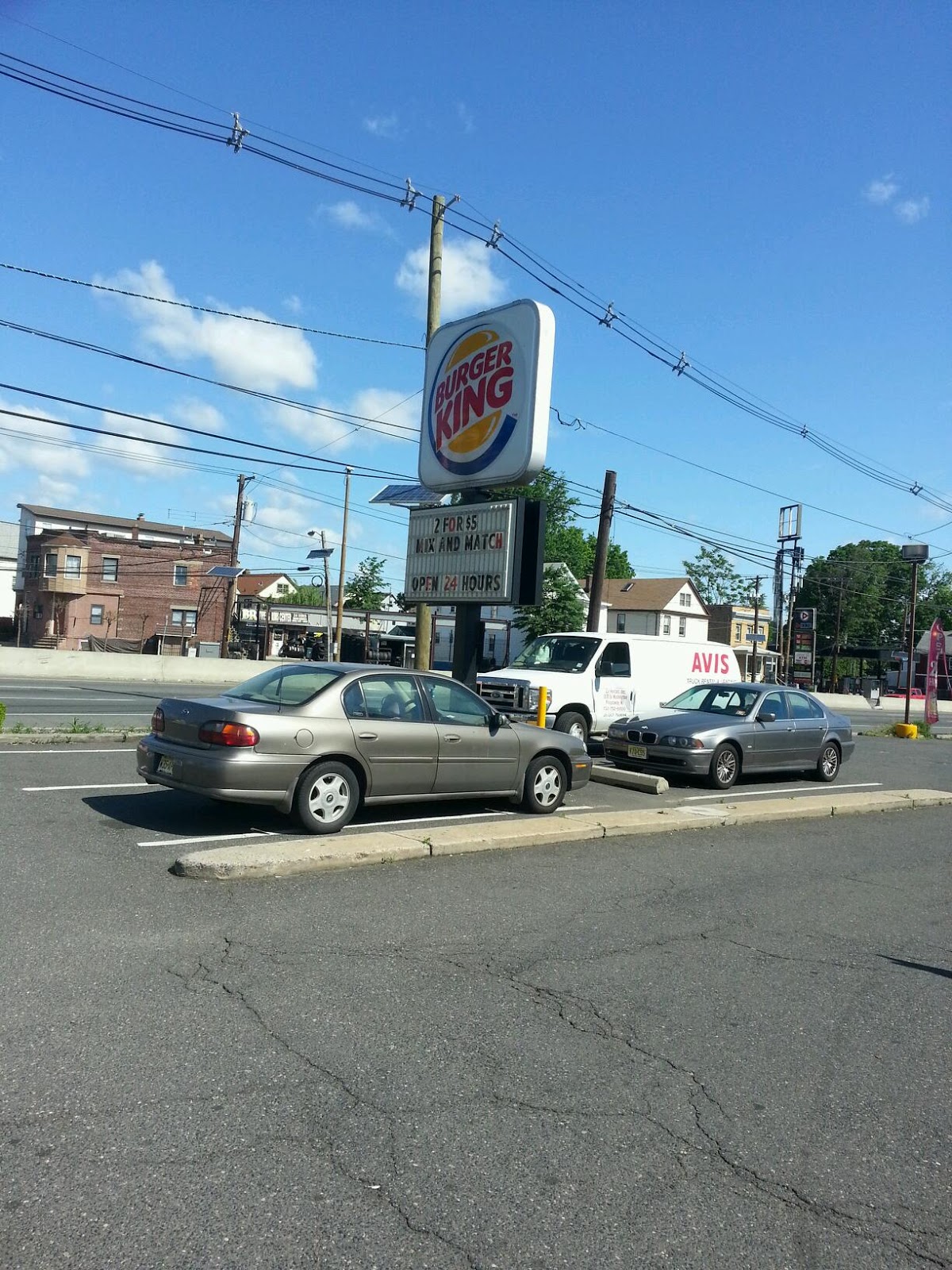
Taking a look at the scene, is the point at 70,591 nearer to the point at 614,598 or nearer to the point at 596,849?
the point at 614,598

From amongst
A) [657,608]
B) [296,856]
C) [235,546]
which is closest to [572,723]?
[296,856]

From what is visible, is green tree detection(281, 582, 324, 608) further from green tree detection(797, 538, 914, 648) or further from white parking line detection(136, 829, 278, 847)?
white parking line detection(136, 829, 278, 847)

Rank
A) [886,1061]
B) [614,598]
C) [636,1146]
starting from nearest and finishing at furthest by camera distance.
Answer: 1. [636,1146]
2. [886,1061]
3. [614,598]

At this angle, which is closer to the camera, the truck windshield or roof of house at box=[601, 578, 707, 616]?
the truck windshield

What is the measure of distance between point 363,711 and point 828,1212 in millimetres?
6119

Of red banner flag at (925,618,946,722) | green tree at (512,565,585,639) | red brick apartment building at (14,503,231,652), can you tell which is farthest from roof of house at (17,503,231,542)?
red banner flag at (925,618,946,722)

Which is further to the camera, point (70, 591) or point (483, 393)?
point (70, 591)

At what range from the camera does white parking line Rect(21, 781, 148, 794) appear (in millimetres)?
9828

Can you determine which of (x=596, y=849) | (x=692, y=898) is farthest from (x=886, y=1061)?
(x=596, y=849)

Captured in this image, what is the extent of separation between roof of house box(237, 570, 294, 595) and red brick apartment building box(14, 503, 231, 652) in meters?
46.1

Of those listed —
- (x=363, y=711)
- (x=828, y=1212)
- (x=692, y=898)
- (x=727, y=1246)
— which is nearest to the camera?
(x=727, y=1246)

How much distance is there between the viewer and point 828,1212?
332 cm

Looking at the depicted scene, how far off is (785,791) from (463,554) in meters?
5.68

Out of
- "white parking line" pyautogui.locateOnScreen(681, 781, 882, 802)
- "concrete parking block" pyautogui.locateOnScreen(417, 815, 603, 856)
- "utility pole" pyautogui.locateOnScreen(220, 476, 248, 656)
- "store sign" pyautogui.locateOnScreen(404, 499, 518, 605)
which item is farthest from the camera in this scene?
"utility pole" pyautogui.locateOnScreen(220, 476, 248, 656)
